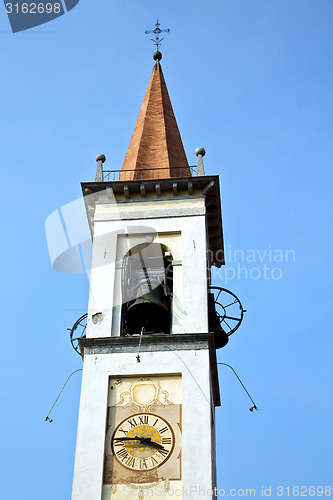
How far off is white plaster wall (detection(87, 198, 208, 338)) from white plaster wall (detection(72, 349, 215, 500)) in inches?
28.8

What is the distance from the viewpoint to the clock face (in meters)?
17.7

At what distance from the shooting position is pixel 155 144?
24.1 metres

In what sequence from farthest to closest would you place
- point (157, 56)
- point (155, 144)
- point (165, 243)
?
point (157, 56), point (155, 144), point (165, 243)

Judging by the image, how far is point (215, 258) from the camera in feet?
78.9

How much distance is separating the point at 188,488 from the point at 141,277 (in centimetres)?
532

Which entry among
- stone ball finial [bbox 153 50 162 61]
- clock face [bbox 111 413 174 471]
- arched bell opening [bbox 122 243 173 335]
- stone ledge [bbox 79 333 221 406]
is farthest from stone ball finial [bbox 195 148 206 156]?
clock face [bbox 111 413 174 471]

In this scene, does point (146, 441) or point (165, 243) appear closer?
point (146, 441)

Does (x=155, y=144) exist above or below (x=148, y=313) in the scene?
above

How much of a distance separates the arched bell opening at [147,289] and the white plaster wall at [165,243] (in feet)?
0.62

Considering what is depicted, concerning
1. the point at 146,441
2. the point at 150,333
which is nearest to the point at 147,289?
the point at 150,333

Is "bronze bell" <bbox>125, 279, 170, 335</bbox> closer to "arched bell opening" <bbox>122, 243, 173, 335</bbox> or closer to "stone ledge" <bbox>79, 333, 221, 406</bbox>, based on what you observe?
"arched bell opening" <bbox>122, 243, 173, 335</bbox>

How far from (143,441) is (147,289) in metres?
3.50

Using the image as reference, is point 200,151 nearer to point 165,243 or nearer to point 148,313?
point 165,243

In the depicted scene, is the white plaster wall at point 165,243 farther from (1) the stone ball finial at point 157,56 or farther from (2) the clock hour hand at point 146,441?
(1) the stone ball finial at point 157,56
